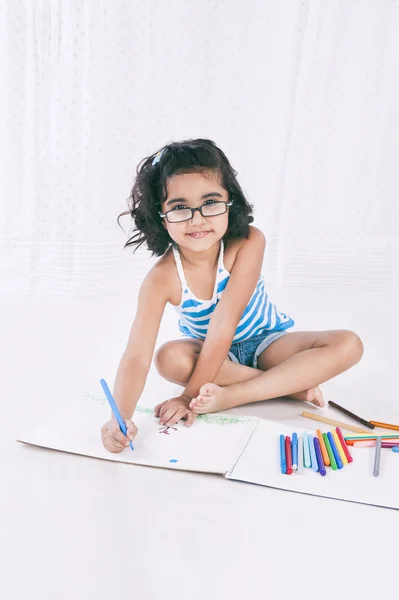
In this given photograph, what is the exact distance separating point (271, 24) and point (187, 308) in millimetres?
987

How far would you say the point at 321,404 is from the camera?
3.78 feet

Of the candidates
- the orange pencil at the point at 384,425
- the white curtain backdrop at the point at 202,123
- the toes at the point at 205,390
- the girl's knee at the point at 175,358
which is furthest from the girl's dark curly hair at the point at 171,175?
the white curtain backdrop at the point at 202,123

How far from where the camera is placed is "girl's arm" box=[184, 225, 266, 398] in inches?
43.3

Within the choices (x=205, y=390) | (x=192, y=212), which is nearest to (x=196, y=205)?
(x=192, y=212)

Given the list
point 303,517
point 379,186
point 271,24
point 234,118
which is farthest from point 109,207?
point 303,517

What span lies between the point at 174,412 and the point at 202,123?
102 centimetres

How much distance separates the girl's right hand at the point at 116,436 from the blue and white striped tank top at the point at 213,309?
1.01 ft

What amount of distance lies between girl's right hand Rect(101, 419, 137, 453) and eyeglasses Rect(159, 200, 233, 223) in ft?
1.13

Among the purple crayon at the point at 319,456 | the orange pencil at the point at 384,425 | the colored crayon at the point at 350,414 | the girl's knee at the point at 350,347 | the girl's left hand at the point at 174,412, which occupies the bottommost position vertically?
the colored crayon at the point at 350,414

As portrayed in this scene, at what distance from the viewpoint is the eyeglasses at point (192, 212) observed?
42.8 inches

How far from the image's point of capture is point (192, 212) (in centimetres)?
109

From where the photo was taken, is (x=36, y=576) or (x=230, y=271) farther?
(x=230, y=271)

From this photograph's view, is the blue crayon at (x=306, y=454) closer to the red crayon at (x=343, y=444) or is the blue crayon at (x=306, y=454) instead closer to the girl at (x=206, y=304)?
the red crayon at (x=343, y=444)

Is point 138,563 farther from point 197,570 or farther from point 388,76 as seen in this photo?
point 388,76
